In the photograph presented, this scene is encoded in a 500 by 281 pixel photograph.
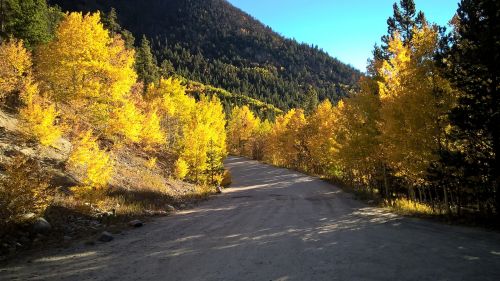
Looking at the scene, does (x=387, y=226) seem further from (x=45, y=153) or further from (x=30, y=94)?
(x=30, y=94)

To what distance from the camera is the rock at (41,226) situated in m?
12.4

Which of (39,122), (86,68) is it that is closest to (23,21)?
(86,68)

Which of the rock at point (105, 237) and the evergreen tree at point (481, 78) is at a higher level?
the evergreen tree at point (481, 78)

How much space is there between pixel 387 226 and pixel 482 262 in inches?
226

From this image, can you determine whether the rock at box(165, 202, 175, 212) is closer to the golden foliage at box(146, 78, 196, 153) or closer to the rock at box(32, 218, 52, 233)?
the rock at box(32, 218, 52, 233)

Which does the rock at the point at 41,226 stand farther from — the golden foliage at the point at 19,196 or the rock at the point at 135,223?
the rock at the point at 135,223

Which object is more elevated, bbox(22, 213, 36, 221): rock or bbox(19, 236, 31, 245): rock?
bbox(22, 213, 36, 221): rock

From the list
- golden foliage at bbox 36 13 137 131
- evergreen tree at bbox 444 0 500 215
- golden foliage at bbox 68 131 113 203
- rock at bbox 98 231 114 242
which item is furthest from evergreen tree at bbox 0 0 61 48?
evergreen tree at bbox 444 0 500 215

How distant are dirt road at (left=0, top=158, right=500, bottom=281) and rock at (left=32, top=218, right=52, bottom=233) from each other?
1.98m

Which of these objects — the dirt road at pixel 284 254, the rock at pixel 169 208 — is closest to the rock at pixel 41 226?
the dirt road at pixel 284 254

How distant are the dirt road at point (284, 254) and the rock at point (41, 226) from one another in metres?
1.98

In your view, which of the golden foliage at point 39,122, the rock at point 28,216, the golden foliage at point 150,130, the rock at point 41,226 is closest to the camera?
the rock at point 28,216

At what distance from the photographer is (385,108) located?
18891 mm

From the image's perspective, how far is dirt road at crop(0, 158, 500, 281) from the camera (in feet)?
27.4
